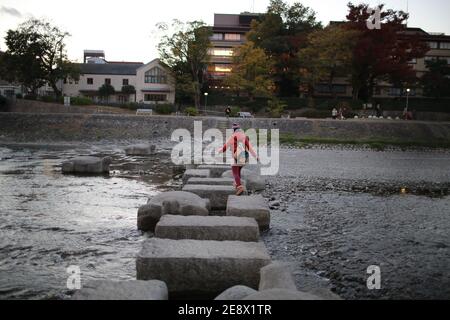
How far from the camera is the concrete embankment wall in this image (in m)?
42.5

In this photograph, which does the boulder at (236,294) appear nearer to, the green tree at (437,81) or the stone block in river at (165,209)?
the stone block in river at (165,209)

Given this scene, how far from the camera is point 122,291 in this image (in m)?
4.23

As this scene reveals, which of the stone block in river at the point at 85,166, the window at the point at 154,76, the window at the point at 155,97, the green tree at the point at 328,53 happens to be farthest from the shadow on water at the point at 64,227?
the window at the point at 154,76

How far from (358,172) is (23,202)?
47.1 ft

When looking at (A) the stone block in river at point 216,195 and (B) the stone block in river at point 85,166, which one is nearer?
(A) the stone block in river at point 216,195

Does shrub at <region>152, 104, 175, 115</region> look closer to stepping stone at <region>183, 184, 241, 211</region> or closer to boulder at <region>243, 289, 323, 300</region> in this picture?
stepping stone at <region>183, 184, 241, 211</region>

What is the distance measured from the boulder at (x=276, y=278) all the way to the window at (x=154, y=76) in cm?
7330

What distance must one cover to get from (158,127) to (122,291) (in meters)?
41.2

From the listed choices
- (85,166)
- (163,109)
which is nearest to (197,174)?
(85,166)

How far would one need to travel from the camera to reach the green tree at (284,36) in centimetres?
6644

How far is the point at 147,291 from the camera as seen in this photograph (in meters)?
4.25

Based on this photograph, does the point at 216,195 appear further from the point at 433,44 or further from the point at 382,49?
the point at 433,44

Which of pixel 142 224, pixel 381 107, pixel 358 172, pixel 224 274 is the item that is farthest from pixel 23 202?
pixel 381 107

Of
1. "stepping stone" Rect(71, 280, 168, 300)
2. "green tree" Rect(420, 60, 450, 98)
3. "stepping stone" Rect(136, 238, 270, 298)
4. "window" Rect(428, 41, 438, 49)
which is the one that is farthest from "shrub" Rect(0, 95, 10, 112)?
"window" Rect(428, 41, 438, 49)
